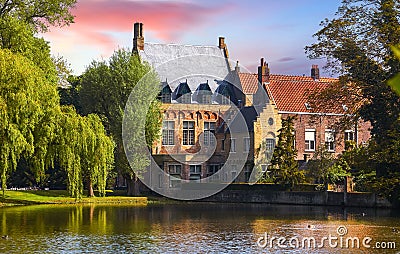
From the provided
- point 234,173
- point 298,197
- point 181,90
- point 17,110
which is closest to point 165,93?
point 181,90

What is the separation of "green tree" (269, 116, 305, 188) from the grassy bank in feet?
25.7

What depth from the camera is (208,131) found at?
51.1 m

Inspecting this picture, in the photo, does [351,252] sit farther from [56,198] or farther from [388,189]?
[56,198]

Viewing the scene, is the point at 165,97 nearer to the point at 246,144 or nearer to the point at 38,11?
the point at 246,144

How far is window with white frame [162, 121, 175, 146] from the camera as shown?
49500 millimetres

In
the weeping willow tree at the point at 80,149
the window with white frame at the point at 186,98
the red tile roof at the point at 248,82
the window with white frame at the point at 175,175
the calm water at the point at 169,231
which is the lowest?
the calm water at the point at 169,231

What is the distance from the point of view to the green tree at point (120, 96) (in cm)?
4241

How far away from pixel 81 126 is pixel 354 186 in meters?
15.5

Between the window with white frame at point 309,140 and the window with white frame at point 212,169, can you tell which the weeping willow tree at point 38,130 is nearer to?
Result: the window with white frame at point 212,169

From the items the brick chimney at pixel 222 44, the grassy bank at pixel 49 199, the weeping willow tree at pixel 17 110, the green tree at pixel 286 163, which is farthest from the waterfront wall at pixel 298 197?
the brick chimney at pixel 222 44

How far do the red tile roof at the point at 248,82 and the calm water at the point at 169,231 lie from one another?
25463mm

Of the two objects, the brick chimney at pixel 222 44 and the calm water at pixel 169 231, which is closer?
the calm water at pixel 169 231

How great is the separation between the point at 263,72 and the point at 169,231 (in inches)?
1274

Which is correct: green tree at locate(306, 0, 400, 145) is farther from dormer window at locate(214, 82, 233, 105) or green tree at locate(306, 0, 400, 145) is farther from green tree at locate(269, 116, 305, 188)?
dormer window at locate(214, 82, 233, 105)
